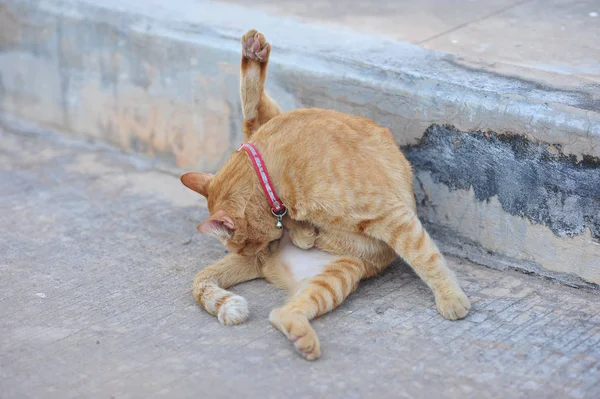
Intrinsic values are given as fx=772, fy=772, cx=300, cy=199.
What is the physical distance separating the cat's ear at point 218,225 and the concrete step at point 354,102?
3.27 feet

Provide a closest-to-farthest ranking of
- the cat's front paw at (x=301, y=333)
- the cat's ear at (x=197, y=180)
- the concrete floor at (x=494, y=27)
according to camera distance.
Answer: the cat's front paw at (x=301, y=333), the cat's ear at (x=197, y=180), the concrete floor at (x=494, y=27)

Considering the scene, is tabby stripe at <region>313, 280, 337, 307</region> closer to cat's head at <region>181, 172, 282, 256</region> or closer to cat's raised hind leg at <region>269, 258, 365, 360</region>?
cat's raised hind leg at <region>269, 258, 365, 360</region>

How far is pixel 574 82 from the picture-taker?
11.6ft

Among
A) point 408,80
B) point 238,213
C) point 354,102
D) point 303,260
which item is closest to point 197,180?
point 238,213

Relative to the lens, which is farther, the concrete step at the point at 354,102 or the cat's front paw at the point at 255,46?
the cat's front paw at the point at 255,46

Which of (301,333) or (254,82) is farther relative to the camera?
(254,82)

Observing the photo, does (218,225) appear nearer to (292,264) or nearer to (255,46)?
(292,264)

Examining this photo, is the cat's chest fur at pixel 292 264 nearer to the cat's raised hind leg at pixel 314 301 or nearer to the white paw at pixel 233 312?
the cat's raised hind leg at pixel 314 301

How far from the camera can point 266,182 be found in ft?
10.6

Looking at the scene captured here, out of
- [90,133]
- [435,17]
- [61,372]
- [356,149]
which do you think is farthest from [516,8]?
[61,372]

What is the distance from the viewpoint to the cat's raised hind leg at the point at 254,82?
3674 millimetres

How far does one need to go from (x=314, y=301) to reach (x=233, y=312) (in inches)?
13.0

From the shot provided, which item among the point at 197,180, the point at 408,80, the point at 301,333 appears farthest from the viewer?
the point at 408,80

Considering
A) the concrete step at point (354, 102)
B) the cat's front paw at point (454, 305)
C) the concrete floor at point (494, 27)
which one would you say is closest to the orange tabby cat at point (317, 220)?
the cat's front paw at point (454, 305)
